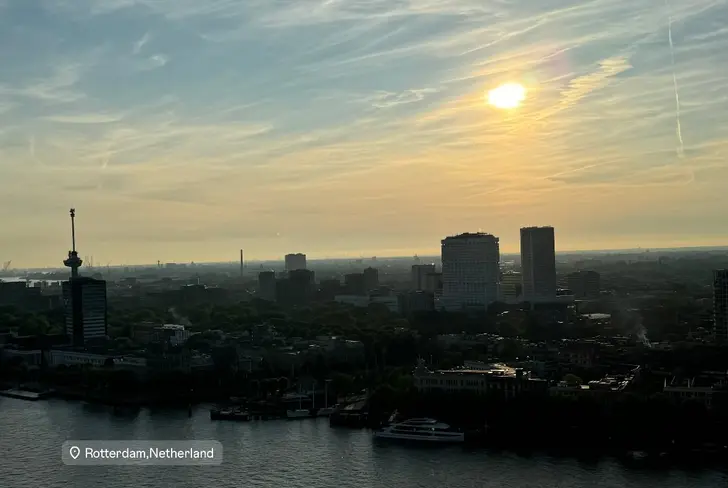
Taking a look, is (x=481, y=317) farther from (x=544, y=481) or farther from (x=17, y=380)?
(x=544, y=481)

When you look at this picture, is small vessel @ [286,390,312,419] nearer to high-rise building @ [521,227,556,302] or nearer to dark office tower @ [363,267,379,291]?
high-rise building @ [521,227,556,302]

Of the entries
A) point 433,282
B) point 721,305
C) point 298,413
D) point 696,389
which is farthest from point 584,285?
point 298,413

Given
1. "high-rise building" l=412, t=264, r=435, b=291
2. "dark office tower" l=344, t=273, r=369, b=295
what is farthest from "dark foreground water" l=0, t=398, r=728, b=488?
"high-rise building" l=412, t=264, r=435, b=291

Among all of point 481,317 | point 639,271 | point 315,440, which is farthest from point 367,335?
point 639,271

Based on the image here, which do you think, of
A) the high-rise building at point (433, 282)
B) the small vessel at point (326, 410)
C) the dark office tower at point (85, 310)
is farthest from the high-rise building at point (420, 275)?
the small vessel at point (326, 410)

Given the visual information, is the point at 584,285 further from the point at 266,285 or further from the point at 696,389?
the point at 696,389

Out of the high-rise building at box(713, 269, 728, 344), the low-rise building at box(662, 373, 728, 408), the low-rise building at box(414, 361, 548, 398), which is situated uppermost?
the high-rise building at box(713, 269, 728, 344)

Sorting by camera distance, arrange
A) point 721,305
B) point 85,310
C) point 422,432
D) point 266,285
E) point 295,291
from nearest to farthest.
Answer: point 422,432
point 721,305
point 85,310
point 295,291
point 266,285
